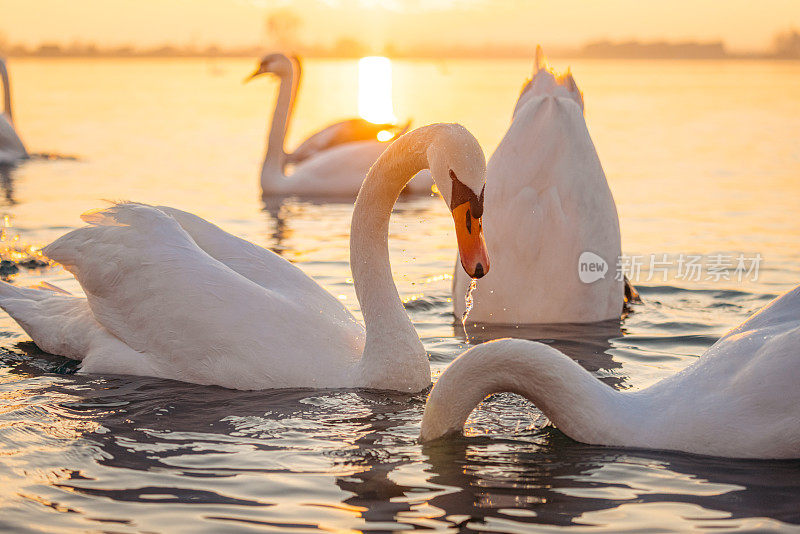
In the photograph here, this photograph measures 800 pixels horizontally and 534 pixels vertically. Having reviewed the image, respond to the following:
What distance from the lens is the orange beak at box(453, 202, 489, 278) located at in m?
5.34

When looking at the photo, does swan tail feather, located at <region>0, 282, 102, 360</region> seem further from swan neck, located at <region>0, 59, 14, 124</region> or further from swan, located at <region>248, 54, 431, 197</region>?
swan neck, located at <region>0, 59, 14, 124</region>

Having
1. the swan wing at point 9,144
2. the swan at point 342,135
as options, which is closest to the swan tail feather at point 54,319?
the swan wing at point 9,144

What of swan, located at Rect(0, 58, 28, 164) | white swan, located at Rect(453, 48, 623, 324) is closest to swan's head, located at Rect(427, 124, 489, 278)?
white swan, located at Rect(453, 48, 623, 324)

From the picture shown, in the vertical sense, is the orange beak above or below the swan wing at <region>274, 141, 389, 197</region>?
below

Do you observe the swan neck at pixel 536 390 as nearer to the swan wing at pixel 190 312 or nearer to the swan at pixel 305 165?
the swan wing at pixel 190 312

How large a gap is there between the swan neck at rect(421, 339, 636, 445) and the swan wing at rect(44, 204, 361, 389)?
122 cm

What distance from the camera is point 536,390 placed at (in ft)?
15.9

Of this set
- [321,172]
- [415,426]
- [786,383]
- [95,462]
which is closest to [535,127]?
[415,426]

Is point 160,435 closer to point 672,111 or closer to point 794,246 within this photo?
point 794,246

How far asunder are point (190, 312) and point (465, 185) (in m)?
1.68

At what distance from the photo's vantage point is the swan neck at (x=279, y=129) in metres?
15.6

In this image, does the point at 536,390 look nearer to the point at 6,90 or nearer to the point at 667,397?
the point at 667,397
